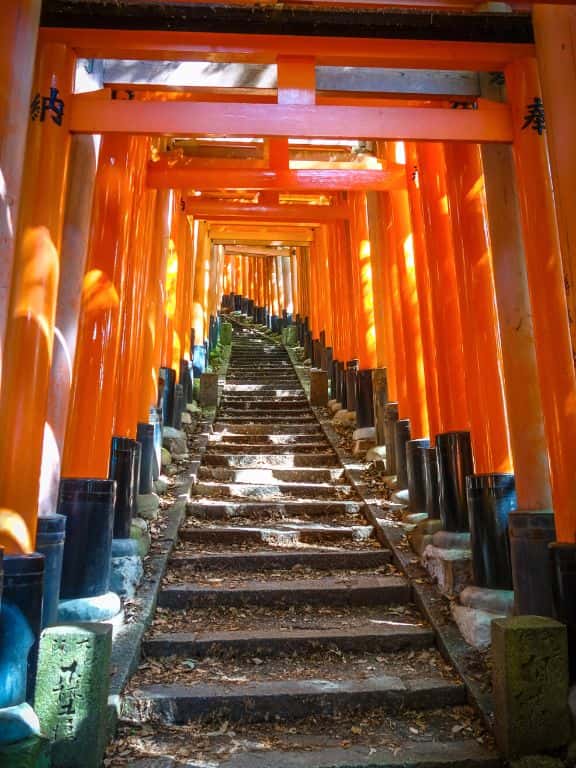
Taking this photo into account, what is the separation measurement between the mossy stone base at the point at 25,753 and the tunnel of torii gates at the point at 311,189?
746 millimetres

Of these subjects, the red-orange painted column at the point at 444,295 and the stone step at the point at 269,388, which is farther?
the stone step at the point at 269,388

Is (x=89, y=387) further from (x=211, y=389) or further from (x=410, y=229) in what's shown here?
(x=211, y=389)

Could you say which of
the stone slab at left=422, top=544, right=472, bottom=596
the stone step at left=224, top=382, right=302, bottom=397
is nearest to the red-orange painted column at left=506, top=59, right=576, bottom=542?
the stone slab at left=422, top=544, right=472, bottom=596

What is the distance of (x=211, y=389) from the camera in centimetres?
911

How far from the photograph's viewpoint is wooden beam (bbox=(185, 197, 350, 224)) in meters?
7.66

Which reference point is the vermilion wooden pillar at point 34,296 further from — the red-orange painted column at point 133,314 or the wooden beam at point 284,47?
the red-orange painted column at point 133,314

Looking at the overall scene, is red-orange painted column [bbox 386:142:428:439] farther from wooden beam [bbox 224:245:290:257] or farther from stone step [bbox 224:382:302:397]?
wooden beam [bbox 224:245:290:257]

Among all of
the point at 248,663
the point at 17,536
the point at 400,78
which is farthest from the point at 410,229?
the point at 17,536

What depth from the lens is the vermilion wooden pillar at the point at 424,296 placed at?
4633mm

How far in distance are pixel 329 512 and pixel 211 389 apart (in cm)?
416

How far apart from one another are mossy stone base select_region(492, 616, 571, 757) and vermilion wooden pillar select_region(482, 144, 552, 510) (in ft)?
2.73

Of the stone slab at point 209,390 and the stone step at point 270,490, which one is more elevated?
the stone slab at point 209,390

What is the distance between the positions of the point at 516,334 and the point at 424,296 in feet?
5.08

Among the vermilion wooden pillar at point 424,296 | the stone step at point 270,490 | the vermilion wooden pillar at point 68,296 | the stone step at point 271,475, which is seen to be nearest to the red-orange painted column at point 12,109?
the vermilion wooden pillar at point 68,296
